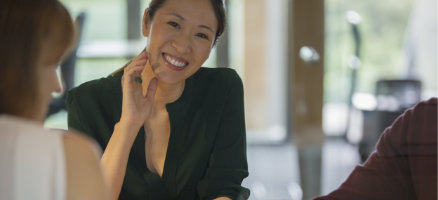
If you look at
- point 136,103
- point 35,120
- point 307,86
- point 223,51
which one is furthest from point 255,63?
point 35,120

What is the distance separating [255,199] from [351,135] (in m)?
0.34

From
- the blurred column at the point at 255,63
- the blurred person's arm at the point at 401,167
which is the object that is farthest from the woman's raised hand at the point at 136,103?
the blurred person's arm at the point at 401,167

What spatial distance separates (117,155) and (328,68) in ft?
2.46

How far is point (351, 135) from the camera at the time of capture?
1528 mm

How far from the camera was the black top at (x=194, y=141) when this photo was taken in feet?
3.69

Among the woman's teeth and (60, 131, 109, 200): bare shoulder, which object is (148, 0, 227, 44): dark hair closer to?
the woman's teeth

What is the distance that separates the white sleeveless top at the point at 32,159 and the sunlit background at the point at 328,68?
1.73 feet

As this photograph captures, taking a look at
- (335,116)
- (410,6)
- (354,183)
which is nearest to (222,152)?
(354,183)

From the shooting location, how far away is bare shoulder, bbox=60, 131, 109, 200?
72 cm

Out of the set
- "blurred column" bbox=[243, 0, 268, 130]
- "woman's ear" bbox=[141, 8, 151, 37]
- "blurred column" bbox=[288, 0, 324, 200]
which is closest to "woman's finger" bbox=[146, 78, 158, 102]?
"woman's ear" bbox=[141, 8, 151, 37]

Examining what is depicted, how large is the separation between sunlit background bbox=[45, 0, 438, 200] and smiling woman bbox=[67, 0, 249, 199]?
0.11 meters

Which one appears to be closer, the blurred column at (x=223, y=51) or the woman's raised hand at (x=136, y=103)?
the woman's raised hand at (x=136, y=103)

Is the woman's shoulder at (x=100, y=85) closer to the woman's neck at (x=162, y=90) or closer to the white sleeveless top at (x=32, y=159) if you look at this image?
the woman's neck at (x=162, y=90)

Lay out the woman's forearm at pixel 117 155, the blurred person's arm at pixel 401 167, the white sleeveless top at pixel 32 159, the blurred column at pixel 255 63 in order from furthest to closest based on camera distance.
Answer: the blurred column at pixel 255 63 → the blurred person's arm at pixel 401 167 → the woman's forearm at pixel 117 155 → the white sleeveless top at pixel 32 159
